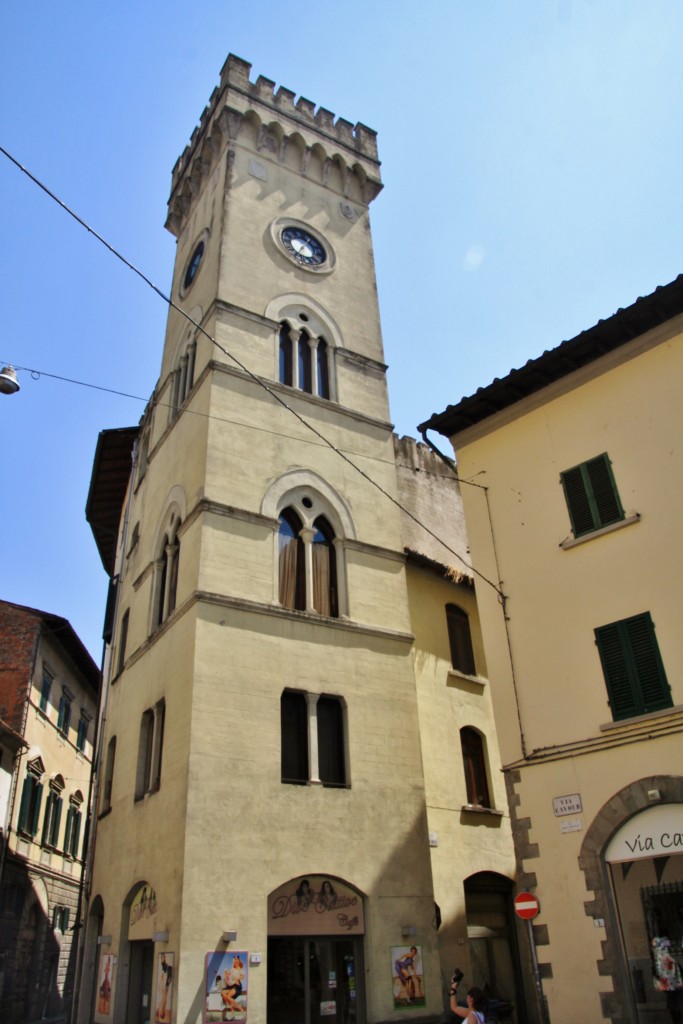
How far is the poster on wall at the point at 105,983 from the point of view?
1550 cm

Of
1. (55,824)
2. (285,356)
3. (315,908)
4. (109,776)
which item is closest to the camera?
(315,908)

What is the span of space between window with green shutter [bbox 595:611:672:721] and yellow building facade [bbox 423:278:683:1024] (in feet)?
0.07

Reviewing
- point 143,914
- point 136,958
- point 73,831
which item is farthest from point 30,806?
point 143,914

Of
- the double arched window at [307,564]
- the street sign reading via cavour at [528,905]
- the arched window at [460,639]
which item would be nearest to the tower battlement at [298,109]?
the double arched window at [307,564]

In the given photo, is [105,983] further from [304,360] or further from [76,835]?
[76,835]

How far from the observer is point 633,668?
12156mm

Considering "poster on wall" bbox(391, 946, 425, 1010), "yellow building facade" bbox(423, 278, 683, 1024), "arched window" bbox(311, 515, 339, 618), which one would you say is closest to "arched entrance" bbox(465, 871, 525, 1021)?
"poster on wall" bbox(391, 946, 425, 1010)

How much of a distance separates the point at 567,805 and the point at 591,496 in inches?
199

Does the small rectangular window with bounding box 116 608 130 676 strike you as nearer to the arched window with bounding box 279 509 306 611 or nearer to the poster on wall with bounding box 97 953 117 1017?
the arched window with bounding box 279 509 306 611

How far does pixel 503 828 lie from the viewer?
61.9 feet

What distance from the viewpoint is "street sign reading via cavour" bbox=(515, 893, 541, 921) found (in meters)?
12.0

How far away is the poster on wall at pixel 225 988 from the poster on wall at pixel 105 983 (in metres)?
3.87

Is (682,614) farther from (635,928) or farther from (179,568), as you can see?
(179,568)

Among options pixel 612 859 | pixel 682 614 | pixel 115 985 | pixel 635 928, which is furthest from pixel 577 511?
pixel 115 985
